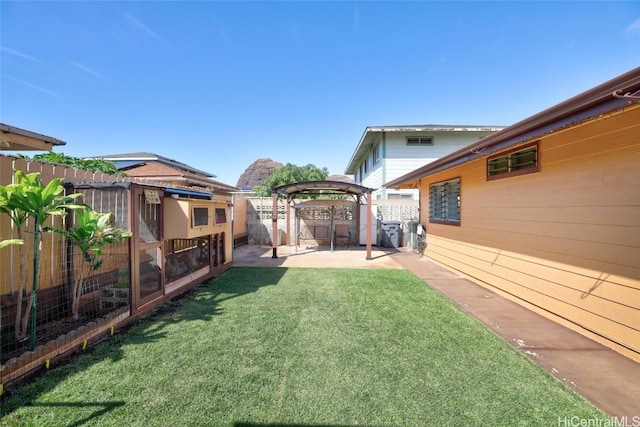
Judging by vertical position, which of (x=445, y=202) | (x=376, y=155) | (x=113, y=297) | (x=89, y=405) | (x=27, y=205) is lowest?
(x=89, y=405)

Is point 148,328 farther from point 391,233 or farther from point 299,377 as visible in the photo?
point 391,233

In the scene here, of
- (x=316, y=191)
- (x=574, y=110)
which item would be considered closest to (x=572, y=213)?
(x=574, y=110)

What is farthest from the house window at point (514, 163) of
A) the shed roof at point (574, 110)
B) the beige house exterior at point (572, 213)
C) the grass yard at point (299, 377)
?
the grass yard at point (299, 377)

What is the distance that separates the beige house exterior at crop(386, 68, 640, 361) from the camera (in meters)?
2.74

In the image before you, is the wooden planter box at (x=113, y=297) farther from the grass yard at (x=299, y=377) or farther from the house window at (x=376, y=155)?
the house window at (x=376, y=155)

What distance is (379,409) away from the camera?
6.47ft

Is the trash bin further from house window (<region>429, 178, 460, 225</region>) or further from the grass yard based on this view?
the grass yard

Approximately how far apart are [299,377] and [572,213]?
13.3 feet

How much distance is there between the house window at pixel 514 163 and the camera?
13.6 ft

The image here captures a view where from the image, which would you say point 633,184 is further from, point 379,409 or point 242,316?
point 242,316

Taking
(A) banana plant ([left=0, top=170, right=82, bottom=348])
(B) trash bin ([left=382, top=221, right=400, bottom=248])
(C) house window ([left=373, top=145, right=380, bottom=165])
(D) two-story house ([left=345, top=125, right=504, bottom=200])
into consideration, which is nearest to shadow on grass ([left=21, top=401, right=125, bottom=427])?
(A) banana plant ([left=0, top=170, right=82, bottom=348])

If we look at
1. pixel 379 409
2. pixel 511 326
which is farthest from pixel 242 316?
pixel 511 326

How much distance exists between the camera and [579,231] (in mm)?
3355

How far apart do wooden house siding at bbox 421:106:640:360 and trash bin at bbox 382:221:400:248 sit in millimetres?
5646
